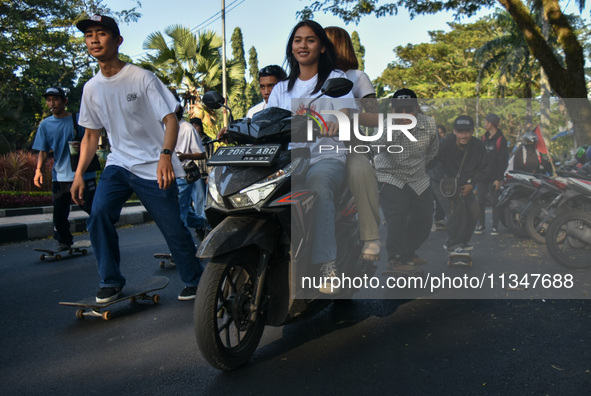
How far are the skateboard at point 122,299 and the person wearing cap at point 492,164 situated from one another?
2.41 metres

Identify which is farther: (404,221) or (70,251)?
(70,251)

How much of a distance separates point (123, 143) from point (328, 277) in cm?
186

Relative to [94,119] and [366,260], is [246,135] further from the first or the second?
[94,119]

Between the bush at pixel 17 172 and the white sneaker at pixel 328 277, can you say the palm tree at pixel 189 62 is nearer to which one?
the bush at pixel 17 172

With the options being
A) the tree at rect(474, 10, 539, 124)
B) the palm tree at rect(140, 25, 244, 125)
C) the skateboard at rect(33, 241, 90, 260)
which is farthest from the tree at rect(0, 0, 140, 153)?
the tree at rect(474, 10, 539, 124)

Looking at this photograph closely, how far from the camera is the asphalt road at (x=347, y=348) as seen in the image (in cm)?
259

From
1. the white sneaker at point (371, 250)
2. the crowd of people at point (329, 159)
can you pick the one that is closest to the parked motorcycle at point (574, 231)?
the crowd of people at point (329, 159)

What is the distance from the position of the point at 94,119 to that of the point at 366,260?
2.19 metres

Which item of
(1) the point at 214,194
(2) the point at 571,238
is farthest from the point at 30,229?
(2) the point at 571,238

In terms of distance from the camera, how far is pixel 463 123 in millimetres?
3447

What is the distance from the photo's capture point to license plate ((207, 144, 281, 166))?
9.21 feet

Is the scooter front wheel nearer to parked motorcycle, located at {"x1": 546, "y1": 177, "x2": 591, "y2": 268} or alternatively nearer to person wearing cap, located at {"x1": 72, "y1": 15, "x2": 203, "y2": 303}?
person wearing cap, located at {"x1": 72, "y1": 15, "x2": 203, "y2": 303}

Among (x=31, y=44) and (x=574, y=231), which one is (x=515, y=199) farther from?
(x=31, y=44)

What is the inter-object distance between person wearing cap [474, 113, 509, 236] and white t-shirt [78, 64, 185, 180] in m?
2.14
